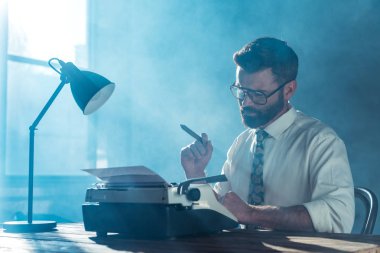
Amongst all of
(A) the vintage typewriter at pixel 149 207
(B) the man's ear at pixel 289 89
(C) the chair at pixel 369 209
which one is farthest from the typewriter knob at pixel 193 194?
(B) the man's ear at pixel 289 89

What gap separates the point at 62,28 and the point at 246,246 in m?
2.94

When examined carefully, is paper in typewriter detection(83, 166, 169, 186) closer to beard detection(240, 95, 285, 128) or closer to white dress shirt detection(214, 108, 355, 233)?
white dress shirt detection(214, 108, 355, 233)

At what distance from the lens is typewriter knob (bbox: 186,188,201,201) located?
1.27 m

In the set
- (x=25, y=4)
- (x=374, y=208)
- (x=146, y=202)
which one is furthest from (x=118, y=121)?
(x=146, y=202)

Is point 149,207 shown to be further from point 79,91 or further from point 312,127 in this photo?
point 312,127

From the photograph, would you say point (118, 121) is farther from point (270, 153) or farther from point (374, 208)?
point (374, 208)

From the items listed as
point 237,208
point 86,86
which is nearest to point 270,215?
Answer: point 237,208

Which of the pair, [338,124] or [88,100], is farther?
[338,124]

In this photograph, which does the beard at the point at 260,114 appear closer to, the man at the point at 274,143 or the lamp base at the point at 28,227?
the man at the point at 274,143

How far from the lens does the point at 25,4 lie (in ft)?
11.6

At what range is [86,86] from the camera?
67.7 inches

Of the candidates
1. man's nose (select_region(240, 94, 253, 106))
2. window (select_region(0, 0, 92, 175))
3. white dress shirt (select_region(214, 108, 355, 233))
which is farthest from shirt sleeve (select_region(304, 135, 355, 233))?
window (select_region(0, 0, 92, 175))

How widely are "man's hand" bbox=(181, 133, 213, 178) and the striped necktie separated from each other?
18 centimetres

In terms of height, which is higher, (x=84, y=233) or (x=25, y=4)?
(x=25, y=4)
